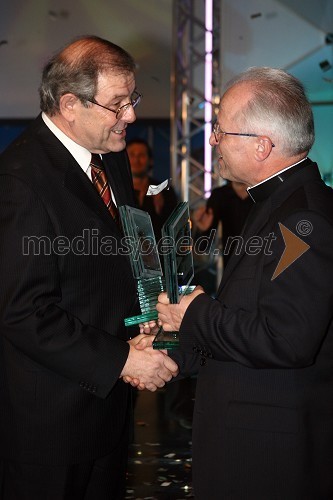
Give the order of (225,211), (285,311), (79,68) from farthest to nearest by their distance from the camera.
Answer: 1. (225,211)
2. (79,68)
3. (285,311)

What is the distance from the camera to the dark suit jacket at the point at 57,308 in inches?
84.8

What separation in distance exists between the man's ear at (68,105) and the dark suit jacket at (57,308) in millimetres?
84

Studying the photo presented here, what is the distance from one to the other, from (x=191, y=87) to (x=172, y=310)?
6.05 metres

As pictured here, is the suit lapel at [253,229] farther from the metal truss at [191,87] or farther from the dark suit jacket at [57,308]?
the metal truss at [191,87]

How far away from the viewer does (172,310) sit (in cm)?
214

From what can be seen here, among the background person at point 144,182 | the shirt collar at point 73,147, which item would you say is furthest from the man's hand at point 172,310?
the background person at point 144,182

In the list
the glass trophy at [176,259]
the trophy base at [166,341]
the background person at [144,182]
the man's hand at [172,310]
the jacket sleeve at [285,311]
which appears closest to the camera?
the jacket sleeve at [285,311]

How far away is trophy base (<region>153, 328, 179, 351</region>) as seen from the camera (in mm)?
2212

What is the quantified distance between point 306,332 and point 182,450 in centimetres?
255

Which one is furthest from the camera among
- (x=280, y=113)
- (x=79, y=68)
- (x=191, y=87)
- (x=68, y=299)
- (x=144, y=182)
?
(x=191, y=87)

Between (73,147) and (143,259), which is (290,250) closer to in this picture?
(143,259)

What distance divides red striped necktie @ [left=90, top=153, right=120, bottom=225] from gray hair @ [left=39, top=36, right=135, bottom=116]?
23cm

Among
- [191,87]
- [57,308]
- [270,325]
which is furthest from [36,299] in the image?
[191,87]

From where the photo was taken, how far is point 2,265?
2154mm
